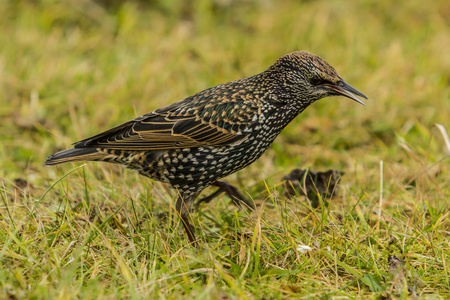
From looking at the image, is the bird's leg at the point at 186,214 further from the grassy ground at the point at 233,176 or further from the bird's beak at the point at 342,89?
the bird's beak at the point at 342,89

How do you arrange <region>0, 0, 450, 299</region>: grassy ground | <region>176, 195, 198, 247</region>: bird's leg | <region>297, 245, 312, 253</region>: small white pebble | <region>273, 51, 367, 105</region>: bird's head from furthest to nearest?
<region>273, 51, 367, 105</region>: bird's head < <region>176, 195, 198, 247</region>: bird's leg < <region>297, 245, 312, 253</region>: small white pebble < <region>0, 0, 450, 299</region>: grassy ground

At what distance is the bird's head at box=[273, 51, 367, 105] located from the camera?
11.7ft

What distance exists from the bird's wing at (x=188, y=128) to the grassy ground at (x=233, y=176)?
395 millimetres

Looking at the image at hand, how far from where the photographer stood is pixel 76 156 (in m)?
3.68

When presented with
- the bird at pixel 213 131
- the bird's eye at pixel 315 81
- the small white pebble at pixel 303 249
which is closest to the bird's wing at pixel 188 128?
the bird at pixel 213 131

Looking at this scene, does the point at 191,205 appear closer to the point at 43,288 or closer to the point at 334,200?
the point at 334,200

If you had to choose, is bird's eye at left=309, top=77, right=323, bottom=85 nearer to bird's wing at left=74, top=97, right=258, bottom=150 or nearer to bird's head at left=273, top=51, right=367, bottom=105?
bird's head at left=273, top=51, right=367, bottom=105

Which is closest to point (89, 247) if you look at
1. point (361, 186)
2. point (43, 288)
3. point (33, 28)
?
point (43, 288)

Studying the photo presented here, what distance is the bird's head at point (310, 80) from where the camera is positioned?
357 cm

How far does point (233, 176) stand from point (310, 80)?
1.38m

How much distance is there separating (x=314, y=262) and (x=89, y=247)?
1.26m

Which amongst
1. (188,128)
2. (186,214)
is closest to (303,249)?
(186,214)

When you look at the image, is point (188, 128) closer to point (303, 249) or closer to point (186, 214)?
point (186, 214)

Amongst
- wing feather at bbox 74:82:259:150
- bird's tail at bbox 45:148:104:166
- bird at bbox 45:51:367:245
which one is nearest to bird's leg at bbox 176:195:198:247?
bird at bbox 45:51:367:245
